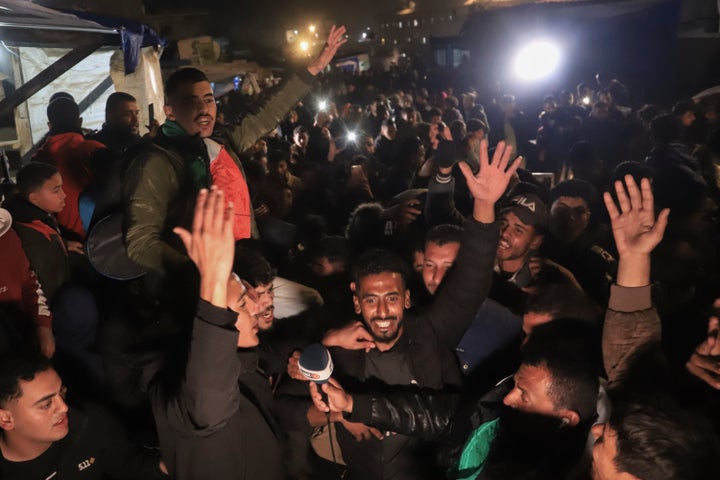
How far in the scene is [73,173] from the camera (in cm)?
579

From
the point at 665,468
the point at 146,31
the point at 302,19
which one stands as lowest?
the point at 665,468

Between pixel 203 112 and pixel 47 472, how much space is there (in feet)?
6.97

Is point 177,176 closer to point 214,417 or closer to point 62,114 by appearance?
point 214,417

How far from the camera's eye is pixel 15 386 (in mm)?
2629

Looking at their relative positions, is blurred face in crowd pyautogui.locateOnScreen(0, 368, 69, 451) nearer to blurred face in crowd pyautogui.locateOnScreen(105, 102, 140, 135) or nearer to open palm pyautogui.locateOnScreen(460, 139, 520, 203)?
open palm pyautogui.locateOnScreen(460, 139, 520, 203)

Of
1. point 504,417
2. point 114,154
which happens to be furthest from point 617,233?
point 114,154

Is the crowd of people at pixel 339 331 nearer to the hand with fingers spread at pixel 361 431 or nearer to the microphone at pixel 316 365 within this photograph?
the hand with fingers spread at pixel 361 431

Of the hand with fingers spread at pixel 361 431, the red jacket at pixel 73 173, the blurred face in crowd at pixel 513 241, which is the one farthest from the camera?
the red jacket at pixel 73 173

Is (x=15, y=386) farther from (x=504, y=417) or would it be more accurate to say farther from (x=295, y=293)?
(x=504, y=417)

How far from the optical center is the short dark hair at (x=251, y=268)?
316 centimetres

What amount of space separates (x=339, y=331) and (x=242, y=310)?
771mm

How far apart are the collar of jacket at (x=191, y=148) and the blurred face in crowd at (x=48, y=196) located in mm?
1892

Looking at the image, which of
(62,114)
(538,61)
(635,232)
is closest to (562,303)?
(635,232)

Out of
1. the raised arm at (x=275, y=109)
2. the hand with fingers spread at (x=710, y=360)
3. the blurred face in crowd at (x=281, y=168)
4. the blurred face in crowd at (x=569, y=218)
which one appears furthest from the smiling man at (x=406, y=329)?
the blurred face in crowd at (x=281, y=168)
